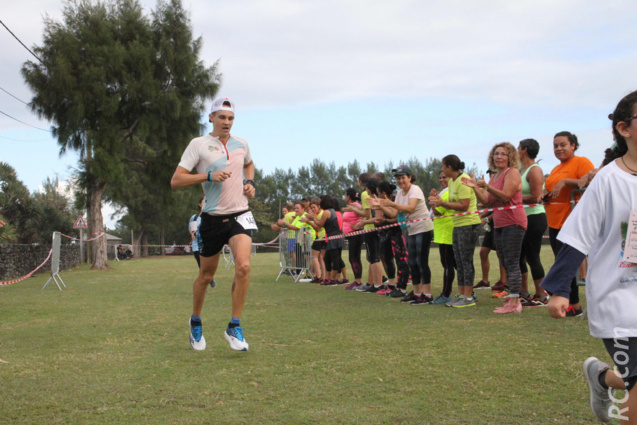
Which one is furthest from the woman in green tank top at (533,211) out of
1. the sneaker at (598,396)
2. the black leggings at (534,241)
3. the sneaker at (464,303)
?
the sneaker at (598,396)

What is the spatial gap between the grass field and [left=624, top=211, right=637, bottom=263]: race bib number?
1297 mm

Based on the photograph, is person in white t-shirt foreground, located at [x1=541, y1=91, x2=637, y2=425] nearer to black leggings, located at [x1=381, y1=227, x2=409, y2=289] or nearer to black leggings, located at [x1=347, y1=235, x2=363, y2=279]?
black leggings, located at [x1=381, y1=227, x2=409, y2=289]

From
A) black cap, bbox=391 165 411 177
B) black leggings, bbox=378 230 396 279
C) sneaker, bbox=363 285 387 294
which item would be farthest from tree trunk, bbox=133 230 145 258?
black cap, bbox=391 165 411 177

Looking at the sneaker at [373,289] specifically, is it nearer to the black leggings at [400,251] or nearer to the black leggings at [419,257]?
A: the black leggings at [400,251]

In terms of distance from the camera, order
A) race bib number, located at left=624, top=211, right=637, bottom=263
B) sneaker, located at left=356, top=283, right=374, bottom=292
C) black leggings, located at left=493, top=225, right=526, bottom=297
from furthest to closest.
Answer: sneaker, located at left=356, top=283, right=374, bottom=292
black leggings, located at left=493, top=225, right=526, bottom=297
race bib number, located at left=624, top=211, right=637, bottom=263

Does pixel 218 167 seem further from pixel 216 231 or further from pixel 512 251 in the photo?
pixel 512 251

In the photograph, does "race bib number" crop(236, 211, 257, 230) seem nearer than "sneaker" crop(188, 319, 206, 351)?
No

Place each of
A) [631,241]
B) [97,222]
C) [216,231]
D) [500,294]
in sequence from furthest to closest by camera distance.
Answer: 1. [97,222]
2. [500,294]
3. [216,231]
4. [631,241]

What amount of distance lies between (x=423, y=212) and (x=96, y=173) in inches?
727

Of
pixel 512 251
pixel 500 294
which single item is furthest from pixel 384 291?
pixel 512 251

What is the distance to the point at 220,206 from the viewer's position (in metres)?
5.69

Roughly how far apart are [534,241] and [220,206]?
440 centimetres

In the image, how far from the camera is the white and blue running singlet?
5688 mm

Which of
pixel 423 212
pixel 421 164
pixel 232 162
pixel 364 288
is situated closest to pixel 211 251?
pixel 232 162
